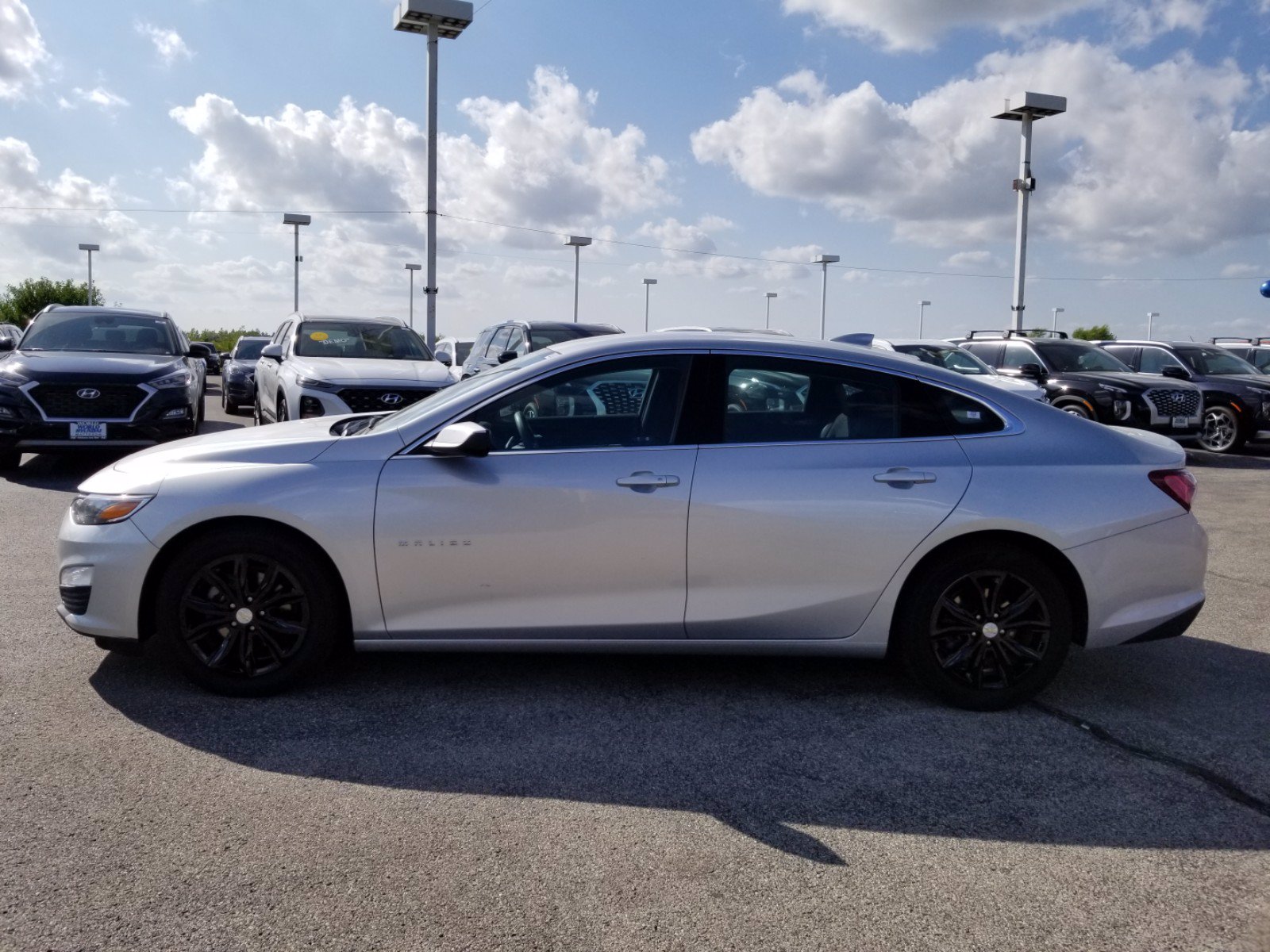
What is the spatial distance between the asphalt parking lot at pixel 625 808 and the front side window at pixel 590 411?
1.10m

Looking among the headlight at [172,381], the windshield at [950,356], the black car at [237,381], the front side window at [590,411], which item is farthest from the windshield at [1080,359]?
the front side window at [590,411]

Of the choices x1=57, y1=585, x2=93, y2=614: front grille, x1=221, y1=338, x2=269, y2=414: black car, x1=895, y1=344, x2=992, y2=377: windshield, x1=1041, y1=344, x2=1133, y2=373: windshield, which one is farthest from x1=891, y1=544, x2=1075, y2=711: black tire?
x1=221, y1=338, x2=269, y2=414: black car

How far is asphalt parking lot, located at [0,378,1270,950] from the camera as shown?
300cm

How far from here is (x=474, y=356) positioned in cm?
1764

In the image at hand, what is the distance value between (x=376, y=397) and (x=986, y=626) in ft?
26.0

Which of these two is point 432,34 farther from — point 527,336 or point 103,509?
point 103,509

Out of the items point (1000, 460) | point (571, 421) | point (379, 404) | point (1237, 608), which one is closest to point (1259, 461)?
point (1237, 608)

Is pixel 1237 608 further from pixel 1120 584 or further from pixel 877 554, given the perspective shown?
pixel 877 554

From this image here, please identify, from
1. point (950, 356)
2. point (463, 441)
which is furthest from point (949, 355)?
point (463, 441)

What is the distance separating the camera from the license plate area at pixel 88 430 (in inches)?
444

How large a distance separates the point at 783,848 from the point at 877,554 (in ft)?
4.99

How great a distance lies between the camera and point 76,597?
4652 mm

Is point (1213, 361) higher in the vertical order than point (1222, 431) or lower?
higher

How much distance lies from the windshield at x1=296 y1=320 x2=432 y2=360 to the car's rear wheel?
11.6m
